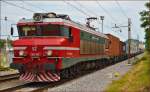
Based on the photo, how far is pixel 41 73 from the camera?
18.8 m

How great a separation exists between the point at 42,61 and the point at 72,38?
2338 millimetres

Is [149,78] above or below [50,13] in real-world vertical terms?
below

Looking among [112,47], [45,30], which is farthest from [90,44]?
[112,47]

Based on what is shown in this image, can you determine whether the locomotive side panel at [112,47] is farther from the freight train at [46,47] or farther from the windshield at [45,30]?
the windshield at [45,30]

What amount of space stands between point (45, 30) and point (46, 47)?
1219 millimetres

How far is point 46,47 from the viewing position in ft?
61.8

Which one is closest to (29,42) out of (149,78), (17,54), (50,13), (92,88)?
(17,54)

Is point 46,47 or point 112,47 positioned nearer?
point 46,47

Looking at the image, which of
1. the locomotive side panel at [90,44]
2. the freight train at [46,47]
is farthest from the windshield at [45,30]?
the locomotive side panel at [90,44]

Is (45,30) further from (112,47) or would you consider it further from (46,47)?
(112,47)

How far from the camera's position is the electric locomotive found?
18.7 m

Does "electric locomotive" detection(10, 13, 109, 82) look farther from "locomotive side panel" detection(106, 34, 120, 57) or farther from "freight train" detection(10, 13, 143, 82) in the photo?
"locomotive side panel" detection(106, 34, 120, 57)

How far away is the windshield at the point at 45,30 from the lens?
19609 millimetres

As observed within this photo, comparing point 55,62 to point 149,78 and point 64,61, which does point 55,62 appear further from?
point 149,78
